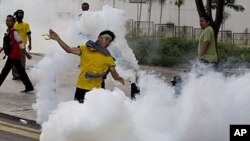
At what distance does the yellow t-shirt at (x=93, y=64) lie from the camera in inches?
297

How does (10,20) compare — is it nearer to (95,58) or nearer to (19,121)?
(19,121)

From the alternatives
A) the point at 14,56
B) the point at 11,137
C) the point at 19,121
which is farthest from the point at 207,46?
the point at 14,56

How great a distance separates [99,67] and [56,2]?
1139 centimetres

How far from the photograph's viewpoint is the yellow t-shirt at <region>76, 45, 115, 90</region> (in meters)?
7.55

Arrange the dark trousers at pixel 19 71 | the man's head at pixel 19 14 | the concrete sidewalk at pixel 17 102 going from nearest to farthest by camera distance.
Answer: the concrete sidewalk at pixel 17 102 → the dark trousers at pixel 19 71 → the man's head at pixel 19 14

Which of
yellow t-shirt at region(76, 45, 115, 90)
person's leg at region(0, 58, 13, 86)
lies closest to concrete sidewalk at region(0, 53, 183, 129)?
person's leg at region(0, 58, 13, 86)

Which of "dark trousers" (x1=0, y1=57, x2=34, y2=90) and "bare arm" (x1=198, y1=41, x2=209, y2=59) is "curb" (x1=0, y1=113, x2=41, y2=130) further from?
"bare arm" (x1=198, y1=41, x2=209, y2=59)

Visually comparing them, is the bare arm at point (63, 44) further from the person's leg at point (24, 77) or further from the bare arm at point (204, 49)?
the person's leg at point (24, 77)

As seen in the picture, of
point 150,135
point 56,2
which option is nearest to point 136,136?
point 150,135

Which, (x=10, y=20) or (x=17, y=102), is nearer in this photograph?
(x=17, y=102)

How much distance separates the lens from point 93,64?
7531 mm

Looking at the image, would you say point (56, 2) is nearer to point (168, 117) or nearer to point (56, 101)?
point (56, 101)

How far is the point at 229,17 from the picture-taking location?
36.7 metres

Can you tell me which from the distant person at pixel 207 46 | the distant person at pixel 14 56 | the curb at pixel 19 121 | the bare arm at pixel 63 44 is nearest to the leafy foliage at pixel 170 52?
the distant person at pixel 14 56
